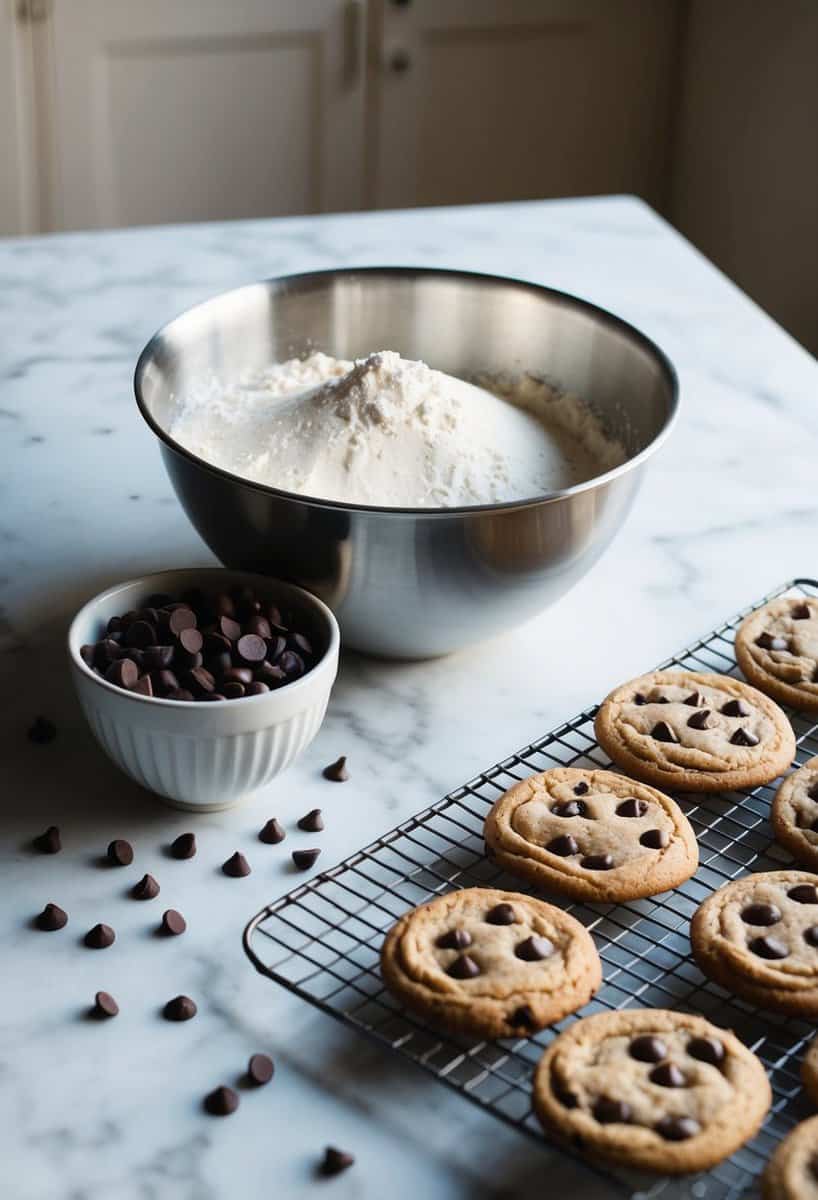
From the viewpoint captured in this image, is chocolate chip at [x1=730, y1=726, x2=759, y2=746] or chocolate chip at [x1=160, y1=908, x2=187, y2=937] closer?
chocolate chip at [x1=160, y1=908, x2=187, y2=937]

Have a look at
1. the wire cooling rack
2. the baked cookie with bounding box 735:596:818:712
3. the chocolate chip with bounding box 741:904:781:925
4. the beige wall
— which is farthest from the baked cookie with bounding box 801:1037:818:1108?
the beige wall

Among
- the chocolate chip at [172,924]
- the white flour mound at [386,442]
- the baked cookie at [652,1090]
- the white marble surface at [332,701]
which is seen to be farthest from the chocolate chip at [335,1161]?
the white flour mound at [386,442]

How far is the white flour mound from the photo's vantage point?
129cm

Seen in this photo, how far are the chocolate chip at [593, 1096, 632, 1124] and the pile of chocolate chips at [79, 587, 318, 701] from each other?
1.35ft

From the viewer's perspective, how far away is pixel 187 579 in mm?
1271

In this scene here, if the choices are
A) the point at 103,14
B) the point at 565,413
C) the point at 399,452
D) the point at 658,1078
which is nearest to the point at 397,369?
the point at 399,452

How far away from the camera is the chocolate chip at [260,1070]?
3.06 feet

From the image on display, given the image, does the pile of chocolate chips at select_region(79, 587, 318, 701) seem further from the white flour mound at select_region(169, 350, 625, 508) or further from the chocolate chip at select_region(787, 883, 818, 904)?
the chocolate chip at select_region(787, 883, 818, 904)

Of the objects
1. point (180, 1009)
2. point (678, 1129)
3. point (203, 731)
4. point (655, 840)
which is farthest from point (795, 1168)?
point (203, 731)

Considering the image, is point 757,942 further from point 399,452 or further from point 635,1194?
point 399,452

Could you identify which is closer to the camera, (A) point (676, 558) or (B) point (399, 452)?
(B) point (399, 452)

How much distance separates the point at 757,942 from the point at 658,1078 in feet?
0.49

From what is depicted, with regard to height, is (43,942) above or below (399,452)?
below

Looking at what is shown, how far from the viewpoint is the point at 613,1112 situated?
0.86m
